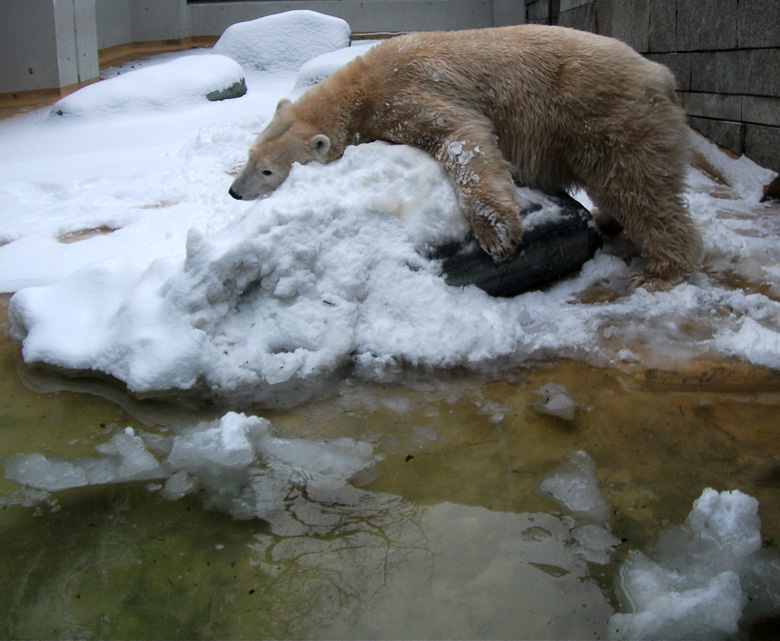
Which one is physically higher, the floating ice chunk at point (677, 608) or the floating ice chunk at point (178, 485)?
the floating ice chunk at point (677, 608)

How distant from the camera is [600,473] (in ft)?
6.36

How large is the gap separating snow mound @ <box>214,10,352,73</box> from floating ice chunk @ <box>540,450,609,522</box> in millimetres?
8901

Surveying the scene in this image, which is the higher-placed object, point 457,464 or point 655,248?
point 655,248

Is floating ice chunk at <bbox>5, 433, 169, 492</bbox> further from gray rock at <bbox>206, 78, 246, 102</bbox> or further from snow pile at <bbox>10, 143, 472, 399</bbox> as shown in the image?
gray rock at <bbox>206, 78, 246, 102</bbox>

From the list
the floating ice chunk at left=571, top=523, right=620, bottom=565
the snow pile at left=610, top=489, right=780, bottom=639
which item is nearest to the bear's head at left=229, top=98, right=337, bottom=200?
the floating ice chunk at left=571, top=523, right=620, bottom=565

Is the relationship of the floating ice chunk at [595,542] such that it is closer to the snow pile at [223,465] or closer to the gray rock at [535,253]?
the snow pile at [223,465]

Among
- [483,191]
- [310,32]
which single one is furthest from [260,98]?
[483,191]

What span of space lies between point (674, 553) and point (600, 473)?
34 centimetres

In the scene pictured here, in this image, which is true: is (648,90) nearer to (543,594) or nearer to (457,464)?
(457,464)

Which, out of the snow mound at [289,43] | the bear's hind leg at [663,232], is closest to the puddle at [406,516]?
the bear's hind leg at [663,232]

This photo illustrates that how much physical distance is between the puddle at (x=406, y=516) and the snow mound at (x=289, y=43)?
324 inches

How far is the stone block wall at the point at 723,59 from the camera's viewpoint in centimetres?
436

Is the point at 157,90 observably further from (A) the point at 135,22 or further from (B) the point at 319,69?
(A) the point at 135,22

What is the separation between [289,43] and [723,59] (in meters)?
6.66
